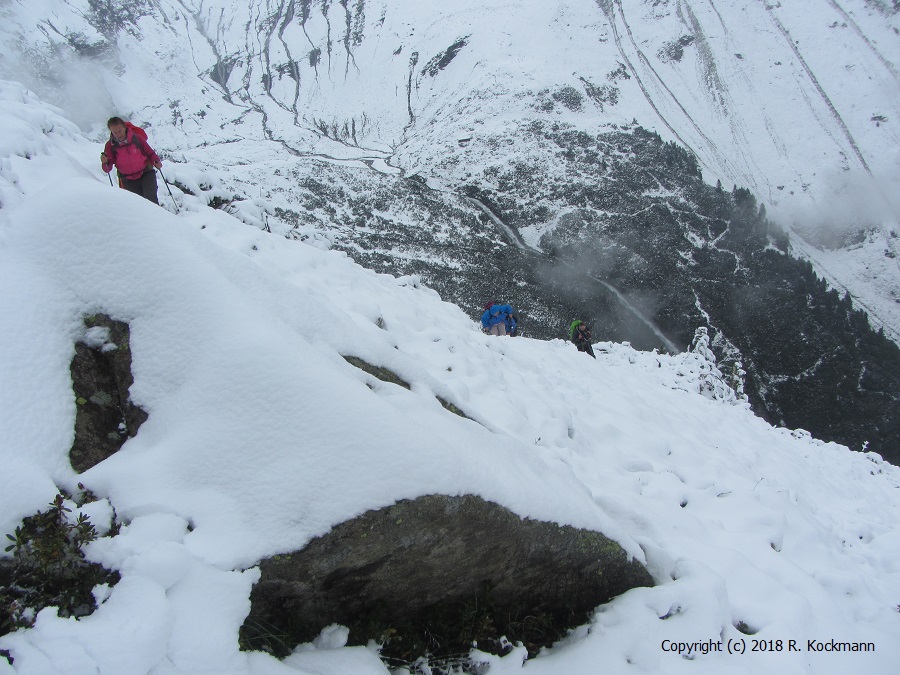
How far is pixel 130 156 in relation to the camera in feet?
22.0

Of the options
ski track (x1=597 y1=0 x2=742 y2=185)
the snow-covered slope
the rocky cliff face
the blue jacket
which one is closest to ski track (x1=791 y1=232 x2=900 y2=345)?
the rocky cliff face

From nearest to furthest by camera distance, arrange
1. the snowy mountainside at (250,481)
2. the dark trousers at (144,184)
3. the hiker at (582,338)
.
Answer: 1. the snowy mountainside at (250,481)
2. the dark trousers at (144,184)
3. the hiker at (582,338)

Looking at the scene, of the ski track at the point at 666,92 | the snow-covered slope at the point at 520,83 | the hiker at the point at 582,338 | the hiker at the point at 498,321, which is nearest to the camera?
the hiker at the point at 498,321

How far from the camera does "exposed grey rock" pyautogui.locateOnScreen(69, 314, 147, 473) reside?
2855mm

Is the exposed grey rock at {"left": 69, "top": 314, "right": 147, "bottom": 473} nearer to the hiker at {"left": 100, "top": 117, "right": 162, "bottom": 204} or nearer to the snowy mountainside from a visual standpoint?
the snowy mountainside

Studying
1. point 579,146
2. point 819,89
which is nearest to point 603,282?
point 579,146

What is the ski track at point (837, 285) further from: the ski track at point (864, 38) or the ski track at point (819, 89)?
the ski track at point (864, 38)

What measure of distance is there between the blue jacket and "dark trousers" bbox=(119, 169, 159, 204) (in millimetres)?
9226

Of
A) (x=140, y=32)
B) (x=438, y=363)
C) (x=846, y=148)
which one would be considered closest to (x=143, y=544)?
(x=438, y=363)

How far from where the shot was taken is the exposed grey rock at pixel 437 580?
2.68 m

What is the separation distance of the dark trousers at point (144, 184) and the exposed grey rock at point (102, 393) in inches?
Answer: 180

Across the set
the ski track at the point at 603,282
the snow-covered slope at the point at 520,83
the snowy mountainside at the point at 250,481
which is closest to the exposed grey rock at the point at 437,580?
the snowy mountainside at the point at 250,481

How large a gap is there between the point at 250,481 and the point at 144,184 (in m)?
6.18

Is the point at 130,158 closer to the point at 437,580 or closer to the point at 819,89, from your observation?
the point at 437,580
